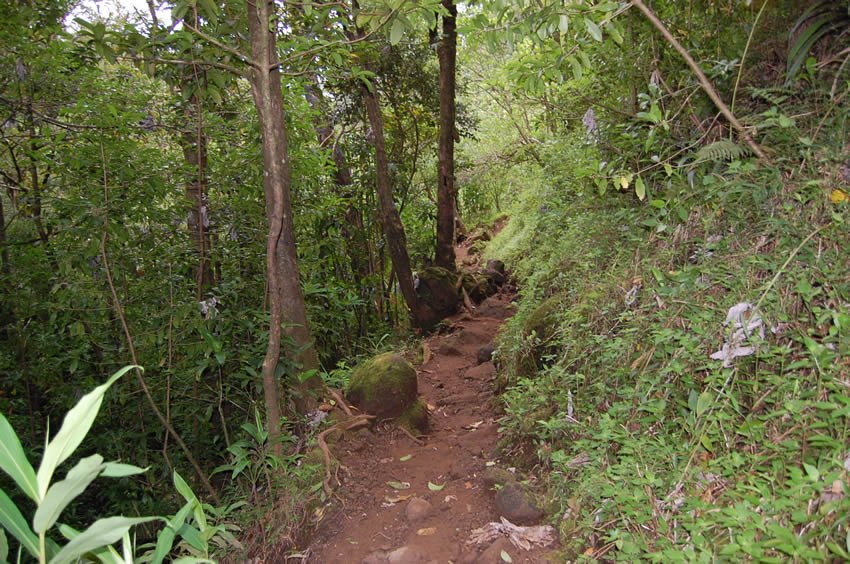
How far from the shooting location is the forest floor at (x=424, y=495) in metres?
2.71

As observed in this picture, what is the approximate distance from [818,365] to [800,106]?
1733 millimetres

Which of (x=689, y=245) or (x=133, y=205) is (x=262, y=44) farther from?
(x=689, y=245)

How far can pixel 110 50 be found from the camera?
9.40 ft

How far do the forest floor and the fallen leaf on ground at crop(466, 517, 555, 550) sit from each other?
0.03m

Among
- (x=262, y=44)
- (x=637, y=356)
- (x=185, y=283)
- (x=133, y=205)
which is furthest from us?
(x=185, y=283)

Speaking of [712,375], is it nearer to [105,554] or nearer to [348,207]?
[105,554]

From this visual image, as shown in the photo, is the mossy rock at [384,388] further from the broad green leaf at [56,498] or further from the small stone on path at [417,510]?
the broad green leaf at [56,498]

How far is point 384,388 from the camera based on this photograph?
4.11 metres

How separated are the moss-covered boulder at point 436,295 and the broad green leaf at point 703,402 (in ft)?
16.9

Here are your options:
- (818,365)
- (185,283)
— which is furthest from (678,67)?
(185,283)

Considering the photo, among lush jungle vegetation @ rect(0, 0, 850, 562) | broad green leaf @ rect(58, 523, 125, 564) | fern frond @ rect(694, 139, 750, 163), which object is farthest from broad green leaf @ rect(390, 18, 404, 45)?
broad green leaf @ rect(58, 523, 125, 564)

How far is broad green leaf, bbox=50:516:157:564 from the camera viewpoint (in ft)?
3.51

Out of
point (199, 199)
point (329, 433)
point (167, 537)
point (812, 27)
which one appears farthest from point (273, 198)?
point (812, 27)

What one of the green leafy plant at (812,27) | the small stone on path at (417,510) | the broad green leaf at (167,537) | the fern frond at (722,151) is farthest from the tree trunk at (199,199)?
the green leafy plant at (812,27)
